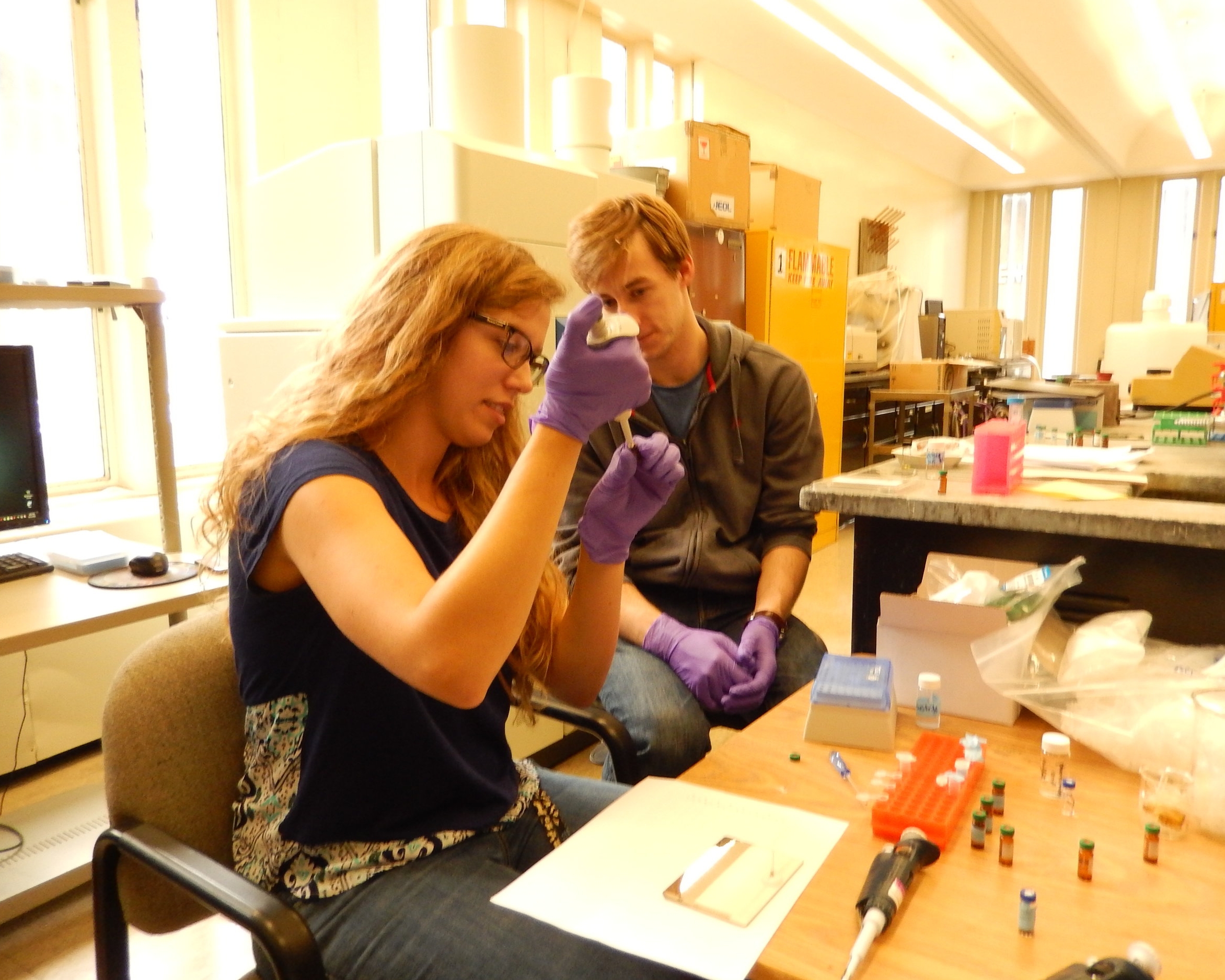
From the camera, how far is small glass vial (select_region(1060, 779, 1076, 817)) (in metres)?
0.80

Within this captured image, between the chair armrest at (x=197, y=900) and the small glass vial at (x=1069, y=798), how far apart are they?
0.64 meters

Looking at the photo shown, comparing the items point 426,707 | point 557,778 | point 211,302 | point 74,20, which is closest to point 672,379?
point 557,778

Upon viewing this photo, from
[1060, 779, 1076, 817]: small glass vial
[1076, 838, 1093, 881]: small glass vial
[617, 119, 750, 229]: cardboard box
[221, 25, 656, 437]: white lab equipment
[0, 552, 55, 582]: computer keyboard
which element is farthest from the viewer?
[617, 119, 750, 229]: cardboard box

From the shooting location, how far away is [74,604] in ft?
5.19

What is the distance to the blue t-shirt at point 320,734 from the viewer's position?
0.90 metres

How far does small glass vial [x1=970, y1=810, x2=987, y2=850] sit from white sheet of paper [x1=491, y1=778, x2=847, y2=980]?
10 centimetres

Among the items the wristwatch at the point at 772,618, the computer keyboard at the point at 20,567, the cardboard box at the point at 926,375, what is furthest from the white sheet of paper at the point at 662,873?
the cardboard box at the point at 926,375

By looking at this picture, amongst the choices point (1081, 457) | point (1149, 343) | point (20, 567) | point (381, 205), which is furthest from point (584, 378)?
point (1149, 343)

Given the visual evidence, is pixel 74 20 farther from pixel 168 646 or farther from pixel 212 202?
pixel 168 646

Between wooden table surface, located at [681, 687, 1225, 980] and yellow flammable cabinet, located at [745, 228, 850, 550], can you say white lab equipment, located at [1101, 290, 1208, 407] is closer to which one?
yellow flammable cabinet, located at [745, 228, 850, 550]

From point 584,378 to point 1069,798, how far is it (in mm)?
587

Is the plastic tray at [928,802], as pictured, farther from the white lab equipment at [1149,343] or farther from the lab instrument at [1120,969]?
the white lab equipment at [1149,343]

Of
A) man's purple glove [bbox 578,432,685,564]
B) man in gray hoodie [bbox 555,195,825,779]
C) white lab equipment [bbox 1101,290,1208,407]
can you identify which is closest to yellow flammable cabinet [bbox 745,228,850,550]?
white lab equipment [bbox 1101,290,1208,407]

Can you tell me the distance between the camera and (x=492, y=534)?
828 mm
